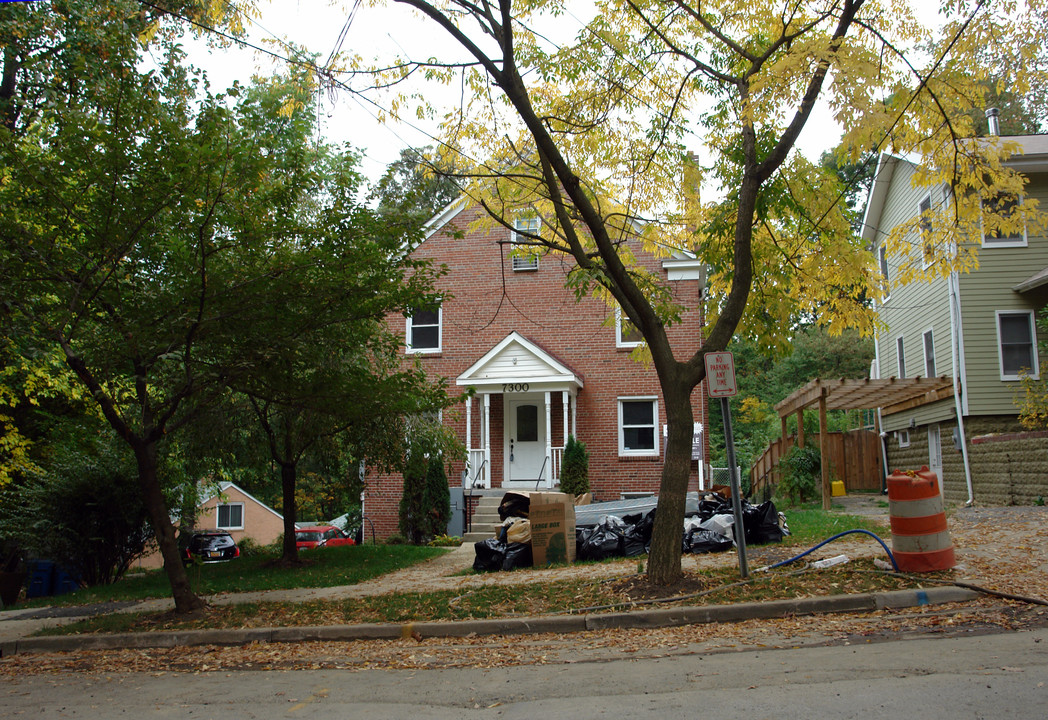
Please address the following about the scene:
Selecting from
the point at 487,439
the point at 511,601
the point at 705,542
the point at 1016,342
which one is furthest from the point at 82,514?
the point at 1016,342

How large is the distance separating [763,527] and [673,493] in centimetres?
351

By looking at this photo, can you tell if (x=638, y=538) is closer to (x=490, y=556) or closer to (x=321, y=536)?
(x=490, y=556)

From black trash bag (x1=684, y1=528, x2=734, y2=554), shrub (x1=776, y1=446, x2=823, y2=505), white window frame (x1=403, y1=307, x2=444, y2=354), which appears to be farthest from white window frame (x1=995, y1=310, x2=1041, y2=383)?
white window frame (x1=403, y1=307, x2=444, y2=354)

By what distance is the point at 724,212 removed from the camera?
9234 mm

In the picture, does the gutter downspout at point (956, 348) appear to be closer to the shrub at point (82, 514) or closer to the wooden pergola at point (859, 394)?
the wooden pergola at point (859, 394)

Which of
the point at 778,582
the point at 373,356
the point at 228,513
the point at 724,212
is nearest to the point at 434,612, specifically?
the point at 778,582

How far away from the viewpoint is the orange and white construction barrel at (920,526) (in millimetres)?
7887

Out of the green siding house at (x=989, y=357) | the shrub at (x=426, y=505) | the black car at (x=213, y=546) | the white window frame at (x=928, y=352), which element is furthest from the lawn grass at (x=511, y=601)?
the black car at (x=213, y=546)

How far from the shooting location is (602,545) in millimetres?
12047

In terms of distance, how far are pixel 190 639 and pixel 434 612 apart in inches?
99.3

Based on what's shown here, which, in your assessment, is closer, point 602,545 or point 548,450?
point 602,545

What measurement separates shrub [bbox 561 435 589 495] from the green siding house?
755 centimetres

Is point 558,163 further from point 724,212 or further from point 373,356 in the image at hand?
point 373,356

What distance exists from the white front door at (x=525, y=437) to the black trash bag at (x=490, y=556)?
8.39 metres
